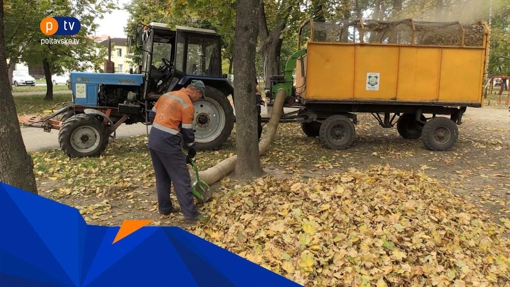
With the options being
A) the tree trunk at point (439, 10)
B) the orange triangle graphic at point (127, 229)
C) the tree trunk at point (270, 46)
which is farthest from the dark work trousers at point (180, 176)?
the tree trunk at point (439, 10)

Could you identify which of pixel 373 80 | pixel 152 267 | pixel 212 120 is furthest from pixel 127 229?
pixel 373 80

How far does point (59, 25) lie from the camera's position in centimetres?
2011

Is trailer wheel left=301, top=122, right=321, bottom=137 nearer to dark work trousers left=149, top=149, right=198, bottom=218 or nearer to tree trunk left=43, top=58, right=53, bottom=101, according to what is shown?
dark work trousers left=149, top=149, right=198, bottom=218

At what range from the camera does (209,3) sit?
25.7ft

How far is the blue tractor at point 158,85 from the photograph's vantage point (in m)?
9.09

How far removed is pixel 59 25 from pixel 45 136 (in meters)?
10.8

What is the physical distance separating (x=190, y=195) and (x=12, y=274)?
13.5 feet

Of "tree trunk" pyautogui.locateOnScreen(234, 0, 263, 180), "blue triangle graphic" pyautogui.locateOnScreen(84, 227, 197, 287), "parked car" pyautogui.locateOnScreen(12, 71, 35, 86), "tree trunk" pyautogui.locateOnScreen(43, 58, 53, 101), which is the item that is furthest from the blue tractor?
"parked car" pyautogui.locateOnScreen(12, 71, 35, 86)

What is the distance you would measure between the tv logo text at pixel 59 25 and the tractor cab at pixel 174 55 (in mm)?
11755

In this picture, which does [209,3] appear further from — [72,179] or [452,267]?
[452,267]

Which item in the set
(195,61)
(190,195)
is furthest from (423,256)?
(195,61)

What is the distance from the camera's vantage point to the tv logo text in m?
19.4

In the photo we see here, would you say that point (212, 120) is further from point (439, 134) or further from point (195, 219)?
point (439, 134)

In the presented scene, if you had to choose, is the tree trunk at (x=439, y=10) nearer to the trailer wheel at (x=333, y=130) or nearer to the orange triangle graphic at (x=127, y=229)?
the trailer wheel at (x=333, y=130)
